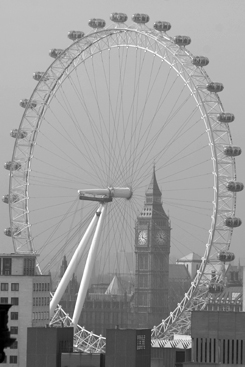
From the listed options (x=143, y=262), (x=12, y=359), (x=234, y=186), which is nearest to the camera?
(x=12, y=359)

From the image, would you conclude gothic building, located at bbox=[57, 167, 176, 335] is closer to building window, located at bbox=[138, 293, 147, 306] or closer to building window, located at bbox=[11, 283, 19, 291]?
building window, located at bbox=[138, 293, 147, 306]

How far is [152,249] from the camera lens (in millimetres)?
190000

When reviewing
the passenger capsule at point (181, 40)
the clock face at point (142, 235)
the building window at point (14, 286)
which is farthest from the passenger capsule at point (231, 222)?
the clock face at point (142, 235)

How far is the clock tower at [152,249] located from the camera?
186m

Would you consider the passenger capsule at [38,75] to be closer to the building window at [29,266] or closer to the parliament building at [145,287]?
the building window at [29,266]

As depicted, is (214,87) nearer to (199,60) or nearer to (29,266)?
(199,60)

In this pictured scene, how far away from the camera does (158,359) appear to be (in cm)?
6444

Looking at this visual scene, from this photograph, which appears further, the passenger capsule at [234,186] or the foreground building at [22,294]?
the passenger capsule at [234,186]

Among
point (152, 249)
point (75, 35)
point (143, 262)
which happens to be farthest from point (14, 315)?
point (152, 249)

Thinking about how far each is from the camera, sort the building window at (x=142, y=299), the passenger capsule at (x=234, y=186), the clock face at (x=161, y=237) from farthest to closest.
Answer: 1. the clock face at (x=161, y=237)
2. the building window at (x=142, y=299)
3. the passenger capsule at (x=234, y=186)

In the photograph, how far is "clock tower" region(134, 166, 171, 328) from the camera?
18588 cm

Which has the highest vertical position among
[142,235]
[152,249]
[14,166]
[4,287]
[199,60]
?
[142,235]

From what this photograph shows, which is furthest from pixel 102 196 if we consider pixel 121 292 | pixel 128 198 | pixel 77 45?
pixel 121 292

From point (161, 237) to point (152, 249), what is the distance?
2.62 m
